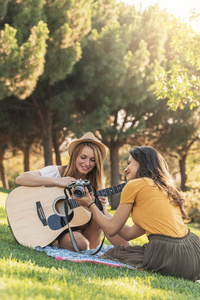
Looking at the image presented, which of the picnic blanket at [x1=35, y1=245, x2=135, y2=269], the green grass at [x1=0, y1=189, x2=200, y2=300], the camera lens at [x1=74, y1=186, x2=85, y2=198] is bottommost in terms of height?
the picnic blanket at [x1=35, y1=245, x2=135, y2=269]

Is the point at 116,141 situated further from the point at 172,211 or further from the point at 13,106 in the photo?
the point at 172,211

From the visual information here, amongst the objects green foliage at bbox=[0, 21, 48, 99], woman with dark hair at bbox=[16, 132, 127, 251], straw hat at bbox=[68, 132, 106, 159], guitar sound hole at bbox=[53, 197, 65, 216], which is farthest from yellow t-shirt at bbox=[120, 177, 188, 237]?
green foliage at bbox=[0, 21, 48, 99]

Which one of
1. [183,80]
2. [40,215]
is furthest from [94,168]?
[183,80]

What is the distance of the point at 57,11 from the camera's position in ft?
43.3

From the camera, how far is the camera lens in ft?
12.2

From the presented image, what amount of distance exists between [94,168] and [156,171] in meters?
1.51

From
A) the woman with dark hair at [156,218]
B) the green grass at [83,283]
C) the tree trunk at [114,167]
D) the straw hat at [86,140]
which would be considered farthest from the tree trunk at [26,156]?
the woman with dark hair at [156,218]

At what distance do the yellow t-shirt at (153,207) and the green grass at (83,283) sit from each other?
1.43 feet

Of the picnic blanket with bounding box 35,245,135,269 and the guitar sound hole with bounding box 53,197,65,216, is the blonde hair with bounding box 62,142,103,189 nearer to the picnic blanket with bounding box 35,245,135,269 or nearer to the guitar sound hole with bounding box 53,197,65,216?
the guitar sound hole with bounding box 53,197,65,216

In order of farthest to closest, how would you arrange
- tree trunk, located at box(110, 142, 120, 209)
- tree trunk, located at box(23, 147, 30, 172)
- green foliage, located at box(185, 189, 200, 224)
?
1. tree trunk, located at box(23, 147, 30, 172)
2. tree trunk, located at box(110, 142, 120, 209)
3. green foliage, located at box(185, 189, 200, 224)

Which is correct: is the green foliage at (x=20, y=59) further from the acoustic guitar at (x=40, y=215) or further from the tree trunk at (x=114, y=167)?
the acoustic guitar at (x=40, y=215)

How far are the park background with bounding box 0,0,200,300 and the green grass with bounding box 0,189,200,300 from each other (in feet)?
0.18

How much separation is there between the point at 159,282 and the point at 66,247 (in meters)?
1.62

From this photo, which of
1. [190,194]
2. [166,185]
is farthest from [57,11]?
[166,185]
